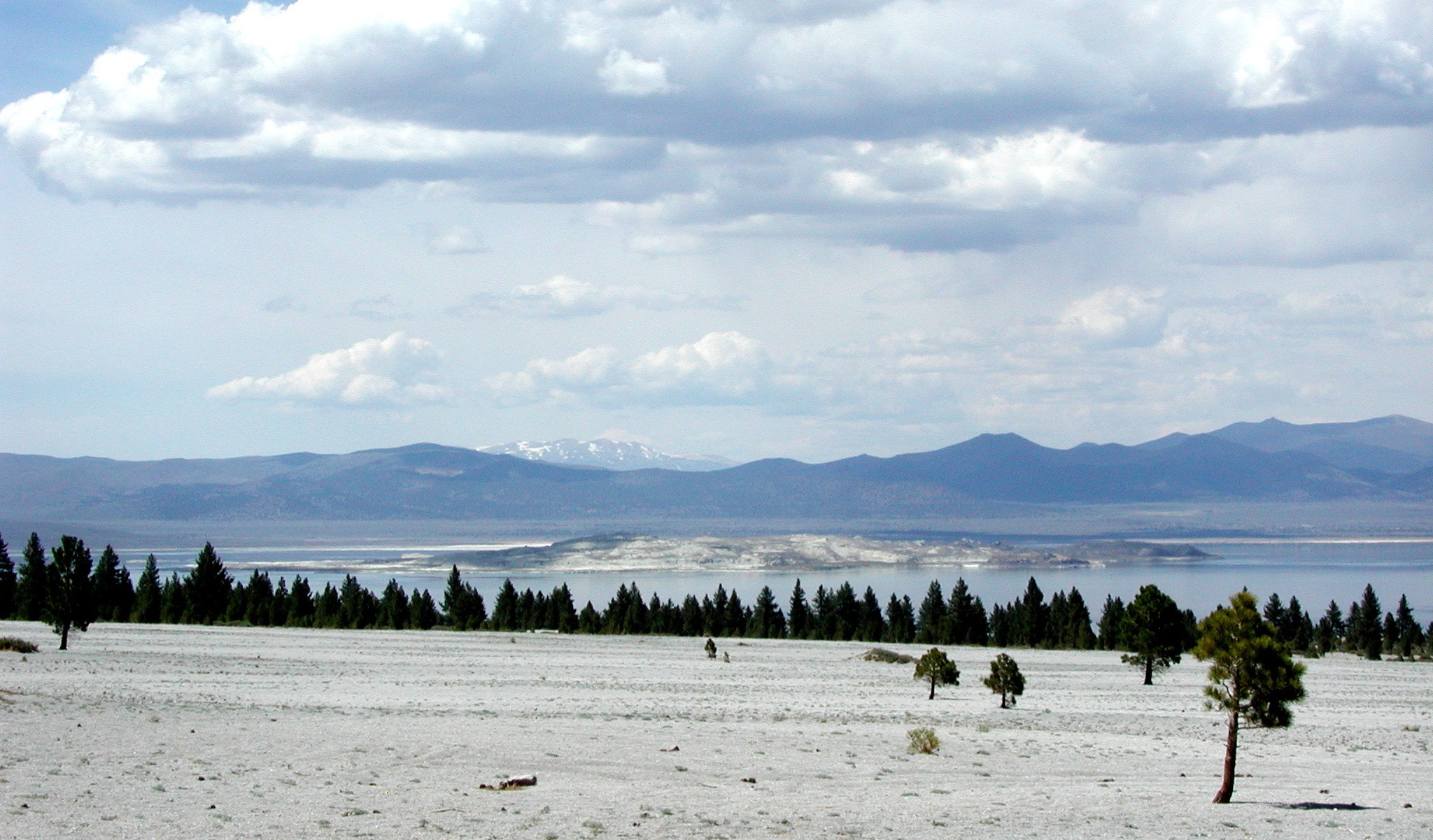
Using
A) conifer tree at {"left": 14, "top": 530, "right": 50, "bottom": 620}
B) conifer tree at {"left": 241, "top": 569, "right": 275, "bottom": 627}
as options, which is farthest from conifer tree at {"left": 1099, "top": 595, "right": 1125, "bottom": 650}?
conifer tree at {"left": 14, "top": 530, "right": 50, "bottom": 620}

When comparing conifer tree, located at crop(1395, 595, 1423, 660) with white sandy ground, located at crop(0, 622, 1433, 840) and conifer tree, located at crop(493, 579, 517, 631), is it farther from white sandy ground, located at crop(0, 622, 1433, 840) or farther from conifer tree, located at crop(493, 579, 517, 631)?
conifer tree, located at crop(493, 579, 517, 631)

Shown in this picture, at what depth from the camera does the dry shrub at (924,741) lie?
2733 cm

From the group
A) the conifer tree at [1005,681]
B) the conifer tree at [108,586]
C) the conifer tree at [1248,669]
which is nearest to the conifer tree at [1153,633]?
the conifer tree at [1005,681]

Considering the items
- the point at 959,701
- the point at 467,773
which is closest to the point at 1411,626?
the point at 959,701

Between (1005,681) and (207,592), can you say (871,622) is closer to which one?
(207,592)

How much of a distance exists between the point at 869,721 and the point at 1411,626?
8593 cm

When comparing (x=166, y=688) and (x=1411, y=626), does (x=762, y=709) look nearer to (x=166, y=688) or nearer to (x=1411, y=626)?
(x=166, y=688)

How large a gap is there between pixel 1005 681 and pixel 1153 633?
17.2 meters

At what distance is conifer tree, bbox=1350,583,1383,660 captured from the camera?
279 ft

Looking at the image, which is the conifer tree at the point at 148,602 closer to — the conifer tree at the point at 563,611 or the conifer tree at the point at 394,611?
A: the conifer tree at the point at 394,611

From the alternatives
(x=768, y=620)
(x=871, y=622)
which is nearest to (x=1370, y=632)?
(x=871, y=622)

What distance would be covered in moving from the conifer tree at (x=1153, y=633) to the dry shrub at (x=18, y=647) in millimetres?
40128

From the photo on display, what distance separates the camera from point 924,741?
27562mm

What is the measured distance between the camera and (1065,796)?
73.3 ft
